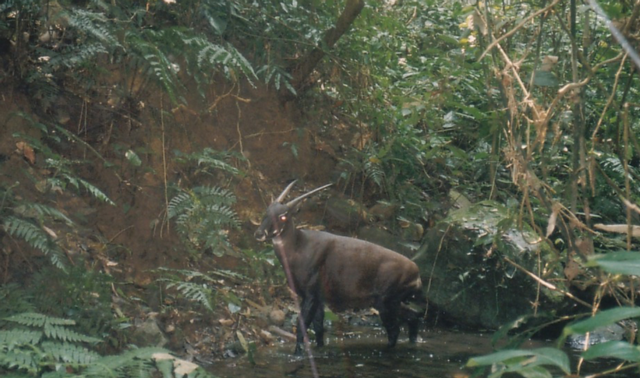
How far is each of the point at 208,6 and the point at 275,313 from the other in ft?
9.32

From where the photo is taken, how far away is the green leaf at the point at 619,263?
1.64 m

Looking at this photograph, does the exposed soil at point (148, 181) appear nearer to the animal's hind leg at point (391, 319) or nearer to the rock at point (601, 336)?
the animal's hind leg at point (391, 319)

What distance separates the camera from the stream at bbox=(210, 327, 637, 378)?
5.38m

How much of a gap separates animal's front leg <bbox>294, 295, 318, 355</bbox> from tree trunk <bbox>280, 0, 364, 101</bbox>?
228cm

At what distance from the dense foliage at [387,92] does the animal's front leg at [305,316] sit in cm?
87

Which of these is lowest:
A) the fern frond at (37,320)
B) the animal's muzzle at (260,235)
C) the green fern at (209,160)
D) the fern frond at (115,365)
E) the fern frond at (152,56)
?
the fern frond at (115,365)

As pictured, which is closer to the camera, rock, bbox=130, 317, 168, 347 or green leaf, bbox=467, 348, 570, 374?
green leaf, bbox=467, 348, 570, 374

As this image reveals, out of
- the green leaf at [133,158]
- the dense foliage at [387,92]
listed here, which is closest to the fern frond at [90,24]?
the dense foliage at [387,92]

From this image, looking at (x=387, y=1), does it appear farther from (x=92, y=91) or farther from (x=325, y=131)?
(x=92, y=91)

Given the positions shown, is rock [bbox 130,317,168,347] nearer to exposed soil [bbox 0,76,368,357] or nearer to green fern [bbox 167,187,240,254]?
exposed soil [bbox 0,76,368,357]

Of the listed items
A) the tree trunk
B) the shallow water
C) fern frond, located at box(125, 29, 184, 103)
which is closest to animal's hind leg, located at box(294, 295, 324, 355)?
the shallow water

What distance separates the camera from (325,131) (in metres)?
9.20

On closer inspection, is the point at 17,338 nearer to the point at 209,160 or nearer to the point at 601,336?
the point at 209,160

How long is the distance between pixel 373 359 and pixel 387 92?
3425mm
